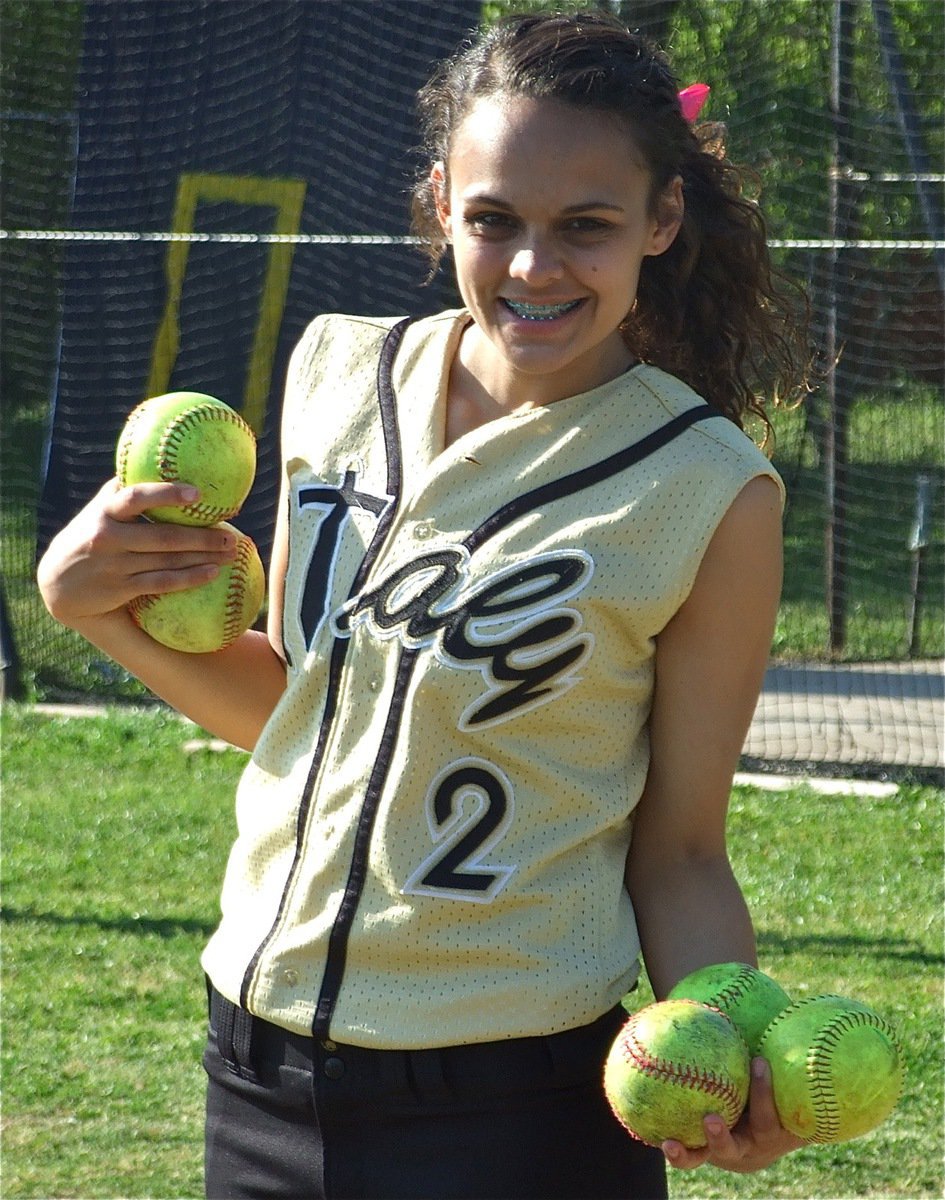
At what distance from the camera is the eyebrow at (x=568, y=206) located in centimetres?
188

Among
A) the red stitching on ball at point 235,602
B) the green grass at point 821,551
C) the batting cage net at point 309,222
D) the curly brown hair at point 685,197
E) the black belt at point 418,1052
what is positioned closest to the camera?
the black belt at point 418,1052

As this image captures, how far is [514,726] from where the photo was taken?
185 cm

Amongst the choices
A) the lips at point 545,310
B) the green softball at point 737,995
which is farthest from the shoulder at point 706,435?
the green softball at point 737,995

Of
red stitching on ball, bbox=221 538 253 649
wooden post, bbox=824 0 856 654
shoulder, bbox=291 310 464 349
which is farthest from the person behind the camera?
wooden post, bbox=824 0 856 654

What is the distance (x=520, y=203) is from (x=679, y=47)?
805 cm

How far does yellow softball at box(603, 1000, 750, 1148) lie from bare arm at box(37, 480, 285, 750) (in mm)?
781

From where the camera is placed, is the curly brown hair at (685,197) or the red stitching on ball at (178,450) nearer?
the curly brown hair at (685,197)

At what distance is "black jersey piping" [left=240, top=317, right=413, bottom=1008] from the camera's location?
193 cm

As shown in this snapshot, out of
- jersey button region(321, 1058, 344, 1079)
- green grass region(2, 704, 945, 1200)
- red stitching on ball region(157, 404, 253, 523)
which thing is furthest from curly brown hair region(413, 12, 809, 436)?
green grass region(2, 704, 945, 1200)

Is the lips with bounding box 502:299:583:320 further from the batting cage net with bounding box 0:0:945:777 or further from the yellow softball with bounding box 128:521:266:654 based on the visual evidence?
the batting cage net with bounding box 0:0:945:777

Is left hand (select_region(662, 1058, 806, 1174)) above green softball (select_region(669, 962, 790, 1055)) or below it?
below

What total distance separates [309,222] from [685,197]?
7.75m

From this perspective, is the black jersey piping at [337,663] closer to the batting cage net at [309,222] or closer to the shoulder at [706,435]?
the shoulder at [706,435]

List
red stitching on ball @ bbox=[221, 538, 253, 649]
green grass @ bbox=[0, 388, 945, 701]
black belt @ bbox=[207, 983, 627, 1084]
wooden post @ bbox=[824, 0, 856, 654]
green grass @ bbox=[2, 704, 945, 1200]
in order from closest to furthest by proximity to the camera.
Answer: black belt @ bbox=[207, 983, 627, 1084] → red stitching on ball @ bbox=[221, 538, 253, 649] → green grass @ bbox=[2, 704, 945, 1200] → wooden post @ bbox=[824, 0, 856, 654] → green grass @ bbox=[0, 388, 945, 701]
